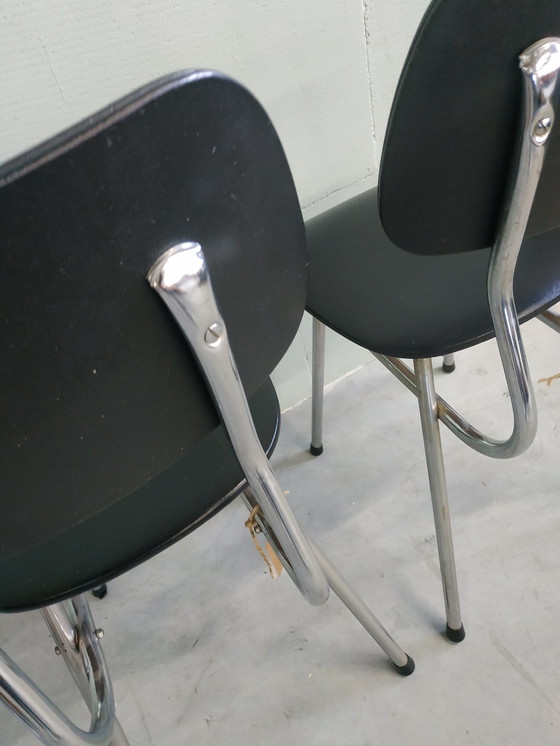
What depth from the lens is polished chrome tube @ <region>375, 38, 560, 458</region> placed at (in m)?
0.44

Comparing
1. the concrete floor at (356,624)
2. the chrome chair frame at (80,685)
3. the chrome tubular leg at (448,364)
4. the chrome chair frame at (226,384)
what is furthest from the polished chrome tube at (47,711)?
the chrome tubular leg at (448,364)

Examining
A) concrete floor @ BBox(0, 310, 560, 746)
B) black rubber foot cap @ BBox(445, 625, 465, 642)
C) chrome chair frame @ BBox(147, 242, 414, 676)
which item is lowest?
concrete floor @ BBox(0, 310, 560, 746)

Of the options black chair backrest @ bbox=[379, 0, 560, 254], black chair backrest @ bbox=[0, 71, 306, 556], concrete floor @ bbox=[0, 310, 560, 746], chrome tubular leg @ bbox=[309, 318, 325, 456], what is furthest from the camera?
chrome tubular leg @ bbox=[309, 318, 325, 456]

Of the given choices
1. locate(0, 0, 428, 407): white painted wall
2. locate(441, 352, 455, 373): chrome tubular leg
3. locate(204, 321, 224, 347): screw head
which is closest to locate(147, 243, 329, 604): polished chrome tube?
locate(204, 321, 224, 347): screw head

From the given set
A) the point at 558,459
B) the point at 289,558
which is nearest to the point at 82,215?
the point at 289,558

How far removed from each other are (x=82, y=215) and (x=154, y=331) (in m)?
0.10

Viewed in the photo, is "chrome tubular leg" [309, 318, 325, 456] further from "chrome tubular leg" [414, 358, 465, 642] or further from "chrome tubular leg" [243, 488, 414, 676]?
"chrome tubular leg" [243, 488, 414, 676]

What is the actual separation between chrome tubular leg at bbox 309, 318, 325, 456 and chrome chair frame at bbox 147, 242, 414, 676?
428 mm

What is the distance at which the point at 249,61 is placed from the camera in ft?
2.97

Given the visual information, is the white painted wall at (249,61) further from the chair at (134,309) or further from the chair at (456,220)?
the chair at (134,309)

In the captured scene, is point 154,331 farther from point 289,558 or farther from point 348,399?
point 348,399

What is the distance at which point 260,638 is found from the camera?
0.98 m

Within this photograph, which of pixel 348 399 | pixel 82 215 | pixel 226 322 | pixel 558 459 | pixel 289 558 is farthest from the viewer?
pixel 348 399

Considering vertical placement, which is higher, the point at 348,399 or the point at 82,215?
the point at 82,215
